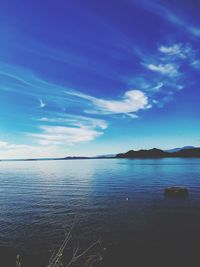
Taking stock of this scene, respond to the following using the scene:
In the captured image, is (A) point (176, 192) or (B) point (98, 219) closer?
(B) point (98, 219)

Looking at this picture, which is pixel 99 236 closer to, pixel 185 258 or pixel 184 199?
pixel 185 258

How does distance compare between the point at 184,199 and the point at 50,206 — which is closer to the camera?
the point at 50,206

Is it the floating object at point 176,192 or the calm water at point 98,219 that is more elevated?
the floating object at point 176,192

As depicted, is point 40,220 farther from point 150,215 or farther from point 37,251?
point 150,215

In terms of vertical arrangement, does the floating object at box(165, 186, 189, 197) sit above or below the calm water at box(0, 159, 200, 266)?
above

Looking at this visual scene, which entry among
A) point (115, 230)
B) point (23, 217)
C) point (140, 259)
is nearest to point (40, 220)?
point (23, 217)

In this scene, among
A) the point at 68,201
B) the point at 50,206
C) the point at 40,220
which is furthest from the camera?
the point at 68,201

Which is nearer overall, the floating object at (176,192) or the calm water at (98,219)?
the calm water at (98,219)

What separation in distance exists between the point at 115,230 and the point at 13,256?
10718 mm

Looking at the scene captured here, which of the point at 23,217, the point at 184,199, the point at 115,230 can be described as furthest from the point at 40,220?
the point at 184,199

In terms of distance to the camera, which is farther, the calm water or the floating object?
the floating object

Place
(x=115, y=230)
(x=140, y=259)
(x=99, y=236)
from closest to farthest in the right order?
(x=140, y=259), (x=99, y=236), (x=115, y=230)

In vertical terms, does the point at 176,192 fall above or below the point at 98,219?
above

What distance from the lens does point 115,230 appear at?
23781 millimetres
